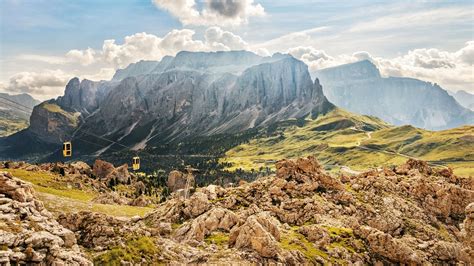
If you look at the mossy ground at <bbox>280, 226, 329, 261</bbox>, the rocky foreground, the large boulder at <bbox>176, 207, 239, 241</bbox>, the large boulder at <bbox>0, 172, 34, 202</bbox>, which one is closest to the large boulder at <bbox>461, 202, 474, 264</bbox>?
the rocky foreground

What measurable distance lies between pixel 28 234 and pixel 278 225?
4512 centimetres

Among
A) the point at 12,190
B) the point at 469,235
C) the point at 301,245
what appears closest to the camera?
the point at 12,190

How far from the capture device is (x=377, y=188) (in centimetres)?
10125

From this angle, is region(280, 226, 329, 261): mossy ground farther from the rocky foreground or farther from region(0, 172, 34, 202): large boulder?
region(0, 172, 34, 202): large boulder

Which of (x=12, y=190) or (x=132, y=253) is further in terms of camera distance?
(x=132, y=253)

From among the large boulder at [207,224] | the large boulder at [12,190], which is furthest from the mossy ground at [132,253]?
the large boulder at [207,224]

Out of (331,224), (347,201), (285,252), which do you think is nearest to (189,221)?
(285,252)

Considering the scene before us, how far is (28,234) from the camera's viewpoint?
32781 millimetres

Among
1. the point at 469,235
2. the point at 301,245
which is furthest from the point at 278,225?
the point at 469,235

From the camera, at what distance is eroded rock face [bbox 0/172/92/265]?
31156 mm

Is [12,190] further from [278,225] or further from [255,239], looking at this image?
[278,225]

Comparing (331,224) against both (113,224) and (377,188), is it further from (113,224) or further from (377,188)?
(113,224)

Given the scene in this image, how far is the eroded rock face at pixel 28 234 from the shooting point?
3116cm

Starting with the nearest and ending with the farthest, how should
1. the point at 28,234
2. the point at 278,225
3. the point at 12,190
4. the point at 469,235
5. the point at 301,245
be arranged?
1. the point at 28,234
2. the point at 12,190
3. the point at 469,235
4. the point at 301,245
5. the point at 278,225
